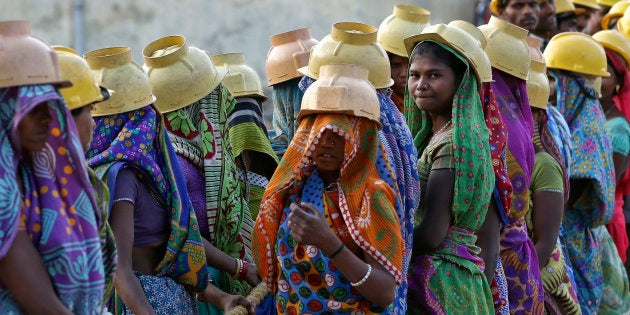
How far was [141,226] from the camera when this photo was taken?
4.37 meters

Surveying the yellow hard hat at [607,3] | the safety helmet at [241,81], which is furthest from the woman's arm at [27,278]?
the yellow hard hat at [607,3]

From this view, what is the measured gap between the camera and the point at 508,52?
5.79 m

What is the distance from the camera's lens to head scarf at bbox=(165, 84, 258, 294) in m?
4.87

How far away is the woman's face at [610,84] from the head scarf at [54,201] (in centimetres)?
560

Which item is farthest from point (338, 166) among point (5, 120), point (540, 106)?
point (540, 106)

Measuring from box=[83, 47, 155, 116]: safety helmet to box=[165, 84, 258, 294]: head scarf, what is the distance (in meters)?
0.49

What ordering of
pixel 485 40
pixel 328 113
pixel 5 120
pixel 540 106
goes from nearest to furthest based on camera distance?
pixel 5 120
pixel 328 113
pixel 485 40
pixel 540 106

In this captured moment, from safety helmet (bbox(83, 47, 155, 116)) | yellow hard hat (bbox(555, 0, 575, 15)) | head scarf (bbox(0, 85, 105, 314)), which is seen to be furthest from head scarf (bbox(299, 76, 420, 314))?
yellow hard hat (bbox(555, 0, 575, 15))

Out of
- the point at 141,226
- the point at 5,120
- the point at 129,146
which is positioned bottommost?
the point at 141,226

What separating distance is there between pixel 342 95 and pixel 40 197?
53.9 inches

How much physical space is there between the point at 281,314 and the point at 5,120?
1.60 metres

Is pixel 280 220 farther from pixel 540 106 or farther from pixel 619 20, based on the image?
pixel 619 20

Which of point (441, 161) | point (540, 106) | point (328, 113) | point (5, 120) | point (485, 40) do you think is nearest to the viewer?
point (5, 120)

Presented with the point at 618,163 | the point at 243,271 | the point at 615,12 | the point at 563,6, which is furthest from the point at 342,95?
the point at 615,12
